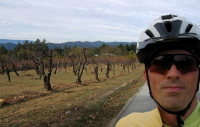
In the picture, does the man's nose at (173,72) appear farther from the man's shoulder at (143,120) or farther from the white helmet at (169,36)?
the man's shoulder at (143,120)

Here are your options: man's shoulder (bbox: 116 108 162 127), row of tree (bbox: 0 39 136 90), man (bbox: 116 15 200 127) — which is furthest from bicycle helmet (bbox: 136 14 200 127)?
row of tree (bbox: 0 39 136 90)

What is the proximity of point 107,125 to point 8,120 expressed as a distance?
17.2ft

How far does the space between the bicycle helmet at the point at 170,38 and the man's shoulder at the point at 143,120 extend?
131 millimetres

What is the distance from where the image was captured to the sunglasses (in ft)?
4.68

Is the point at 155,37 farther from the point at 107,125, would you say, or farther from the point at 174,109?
the point at 107,125

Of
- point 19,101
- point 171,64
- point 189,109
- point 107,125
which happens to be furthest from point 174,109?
point 19,101

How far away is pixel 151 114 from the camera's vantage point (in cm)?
158

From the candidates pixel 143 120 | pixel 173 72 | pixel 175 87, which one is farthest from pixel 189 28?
pixel 143 120

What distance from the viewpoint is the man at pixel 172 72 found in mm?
1388

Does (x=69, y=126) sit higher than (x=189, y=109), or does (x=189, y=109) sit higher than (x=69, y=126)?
(x=189, y=109)

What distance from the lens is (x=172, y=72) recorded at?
142cm

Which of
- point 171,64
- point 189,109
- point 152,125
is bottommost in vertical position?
point 152,125

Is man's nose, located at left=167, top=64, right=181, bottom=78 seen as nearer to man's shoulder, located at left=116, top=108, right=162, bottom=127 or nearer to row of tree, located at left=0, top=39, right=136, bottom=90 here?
man's shoulder, located at left=116, top=108, right=162, bottom=127

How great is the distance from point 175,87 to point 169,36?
0.42m
